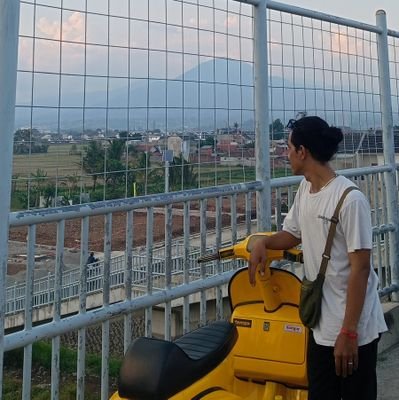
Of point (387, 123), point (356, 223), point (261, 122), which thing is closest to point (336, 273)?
point (356, 223)

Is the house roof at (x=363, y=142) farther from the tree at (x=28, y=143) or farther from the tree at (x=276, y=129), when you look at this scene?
the tree at (x=28, y=143)

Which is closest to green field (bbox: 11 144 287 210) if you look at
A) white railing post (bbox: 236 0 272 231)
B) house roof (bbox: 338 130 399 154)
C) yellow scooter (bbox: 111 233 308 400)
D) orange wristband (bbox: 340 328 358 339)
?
yellow scooter (bbox: 111 233 308 400)

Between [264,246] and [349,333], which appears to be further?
[264,246]

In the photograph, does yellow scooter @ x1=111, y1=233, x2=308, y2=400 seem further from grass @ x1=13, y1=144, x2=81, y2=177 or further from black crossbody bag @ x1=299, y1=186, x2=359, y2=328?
grass @ x1=13, y1=144, x2=81, y2=177

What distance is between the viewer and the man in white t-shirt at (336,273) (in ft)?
6.66

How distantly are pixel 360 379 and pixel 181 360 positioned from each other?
727 mm

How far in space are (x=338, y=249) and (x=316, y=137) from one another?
413 millimetres

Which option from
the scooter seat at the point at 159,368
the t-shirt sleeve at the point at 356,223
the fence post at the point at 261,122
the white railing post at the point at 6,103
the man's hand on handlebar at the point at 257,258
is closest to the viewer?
the scooter seat at the point at 159,368

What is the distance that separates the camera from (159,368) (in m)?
1.77

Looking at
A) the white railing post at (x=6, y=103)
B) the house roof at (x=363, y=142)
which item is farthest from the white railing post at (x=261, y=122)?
the white railing post at (x=6, y=103)

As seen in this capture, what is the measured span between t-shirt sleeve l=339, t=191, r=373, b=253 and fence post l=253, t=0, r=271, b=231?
1337 mm

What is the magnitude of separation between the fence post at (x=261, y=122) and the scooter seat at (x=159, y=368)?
58.3 inches

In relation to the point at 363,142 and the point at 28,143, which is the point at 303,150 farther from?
the point at 363,142

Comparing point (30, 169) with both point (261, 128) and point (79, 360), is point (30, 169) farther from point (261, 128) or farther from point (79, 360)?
point (261, 128)
